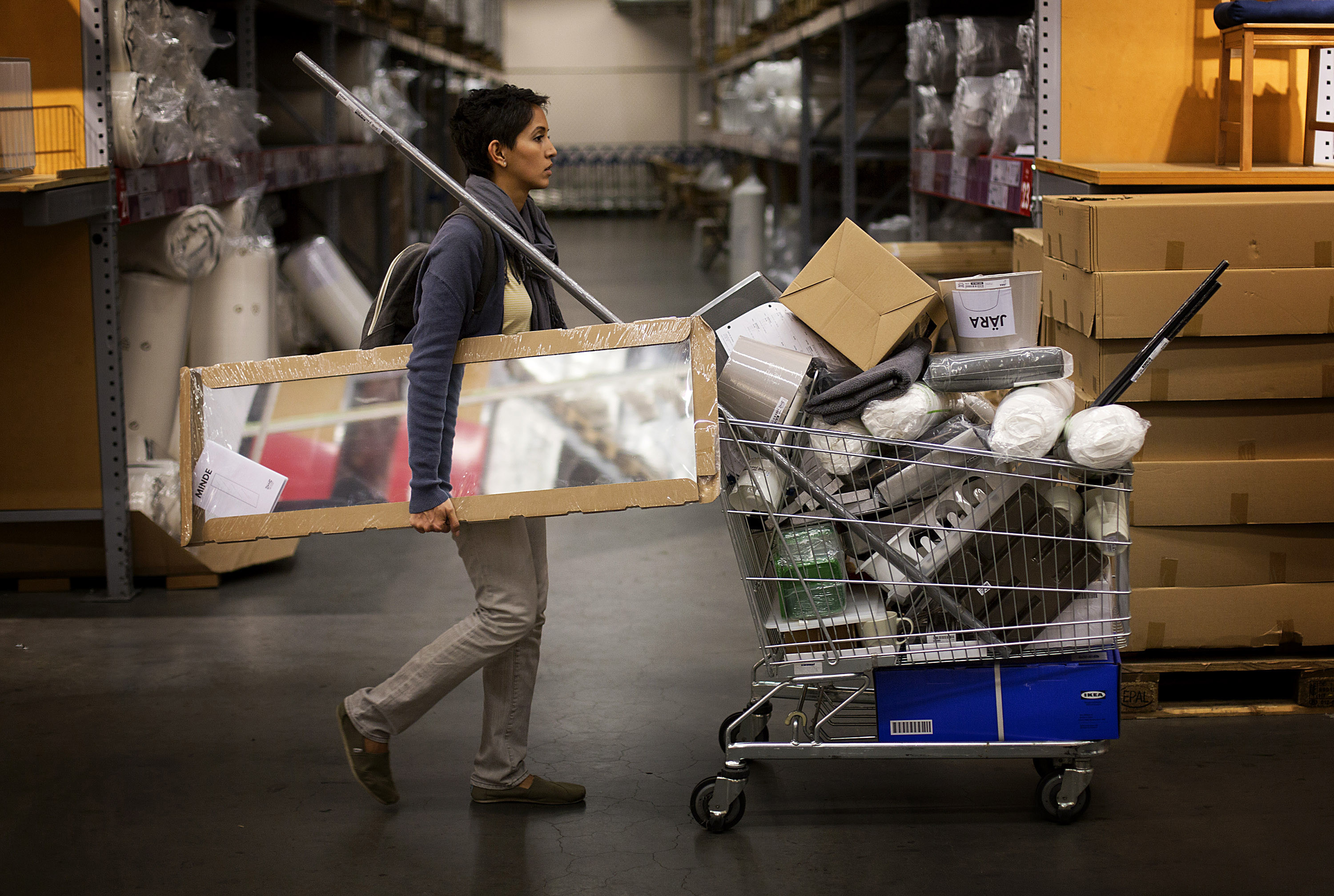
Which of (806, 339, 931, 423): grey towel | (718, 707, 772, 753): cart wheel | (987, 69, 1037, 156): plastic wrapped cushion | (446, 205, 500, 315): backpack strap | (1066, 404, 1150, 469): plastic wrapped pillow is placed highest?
(987, 69, 1037, 156): plastic wrapped cushion

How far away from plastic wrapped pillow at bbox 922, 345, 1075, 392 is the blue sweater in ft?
3.27

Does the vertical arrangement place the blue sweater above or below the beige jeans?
above

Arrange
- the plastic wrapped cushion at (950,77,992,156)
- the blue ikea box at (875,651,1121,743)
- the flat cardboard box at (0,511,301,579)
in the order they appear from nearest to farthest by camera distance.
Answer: the blue ikea box at (875,651,1121,743) → the flat cardboard box at (0,511,301,579) → the plastic wrapped cushion at (950,77,992,156)

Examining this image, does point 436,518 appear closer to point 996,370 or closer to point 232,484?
point 232,484

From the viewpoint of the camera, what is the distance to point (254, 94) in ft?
19.1

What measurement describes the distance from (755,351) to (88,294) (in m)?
2.81

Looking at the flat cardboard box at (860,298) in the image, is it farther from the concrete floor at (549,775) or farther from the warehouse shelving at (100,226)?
the warehouse shelving at (100,226)

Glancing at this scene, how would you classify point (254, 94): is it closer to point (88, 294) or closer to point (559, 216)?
point (88, 294)

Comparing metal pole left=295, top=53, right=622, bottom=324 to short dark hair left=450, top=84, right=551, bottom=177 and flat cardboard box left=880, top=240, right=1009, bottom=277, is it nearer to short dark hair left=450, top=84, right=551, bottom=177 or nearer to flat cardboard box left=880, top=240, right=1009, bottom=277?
short dark hair left=450, top=84, right=551, bottom=177

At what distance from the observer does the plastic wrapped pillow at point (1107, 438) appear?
2.29 m

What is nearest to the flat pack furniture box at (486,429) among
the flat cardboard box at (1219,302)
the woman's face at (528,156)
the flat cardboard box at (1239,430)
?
the woman's face at (528,156)

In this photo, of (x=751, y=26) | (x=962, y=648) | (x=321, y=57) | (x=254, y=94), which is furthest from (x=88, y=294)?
(x=751, y=26)

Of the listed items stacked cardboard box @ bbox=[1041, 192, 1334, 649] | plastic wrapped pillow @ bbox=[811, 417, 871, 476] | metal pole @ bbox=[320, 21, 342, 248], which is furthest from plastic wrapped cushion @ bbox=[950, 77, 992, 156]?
metal pole @ bbox=[320, 21, 342, 248]

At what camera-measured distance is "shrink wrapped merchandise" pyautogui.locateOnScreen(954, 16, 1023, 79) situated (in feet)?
16.0
